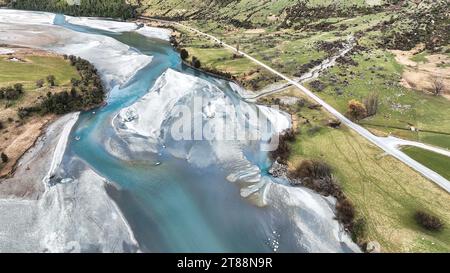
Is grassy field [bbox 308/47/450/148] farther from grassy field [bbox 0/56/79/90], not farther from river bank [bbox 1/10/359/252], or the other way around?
grassy field [bbox 0/56/79/90]

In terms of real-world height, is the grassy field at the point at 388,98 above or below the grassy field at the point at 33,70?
above

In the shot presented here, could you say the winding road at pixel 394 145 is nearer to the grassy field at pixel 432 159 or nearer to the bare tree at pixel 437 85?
the grassy field at pixel 432 159

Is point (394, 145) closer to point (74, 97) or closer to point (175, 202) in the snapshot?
point (175, 202)

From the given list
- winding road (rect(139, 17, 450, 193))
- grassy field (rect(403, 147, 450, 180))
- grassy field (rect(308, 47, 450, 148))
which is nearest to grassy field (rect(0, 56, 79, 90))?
winding road (rect(139, 17, 450, 193))

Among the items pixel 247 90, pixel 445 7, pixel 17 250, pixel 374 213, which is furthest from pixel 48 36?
pixel 445 7

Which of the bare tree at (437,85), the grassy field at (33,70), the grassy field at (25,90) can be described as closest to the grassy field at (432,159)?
the bare tree at (437,85)

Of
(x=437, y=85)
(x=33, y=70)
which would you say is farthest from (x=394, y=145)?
(x=33, y=70)

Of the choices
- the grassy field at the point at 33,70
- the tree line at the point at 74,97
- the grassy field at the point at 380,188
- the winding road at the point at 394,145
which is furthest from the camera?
the grassy field at the point at 33,70
